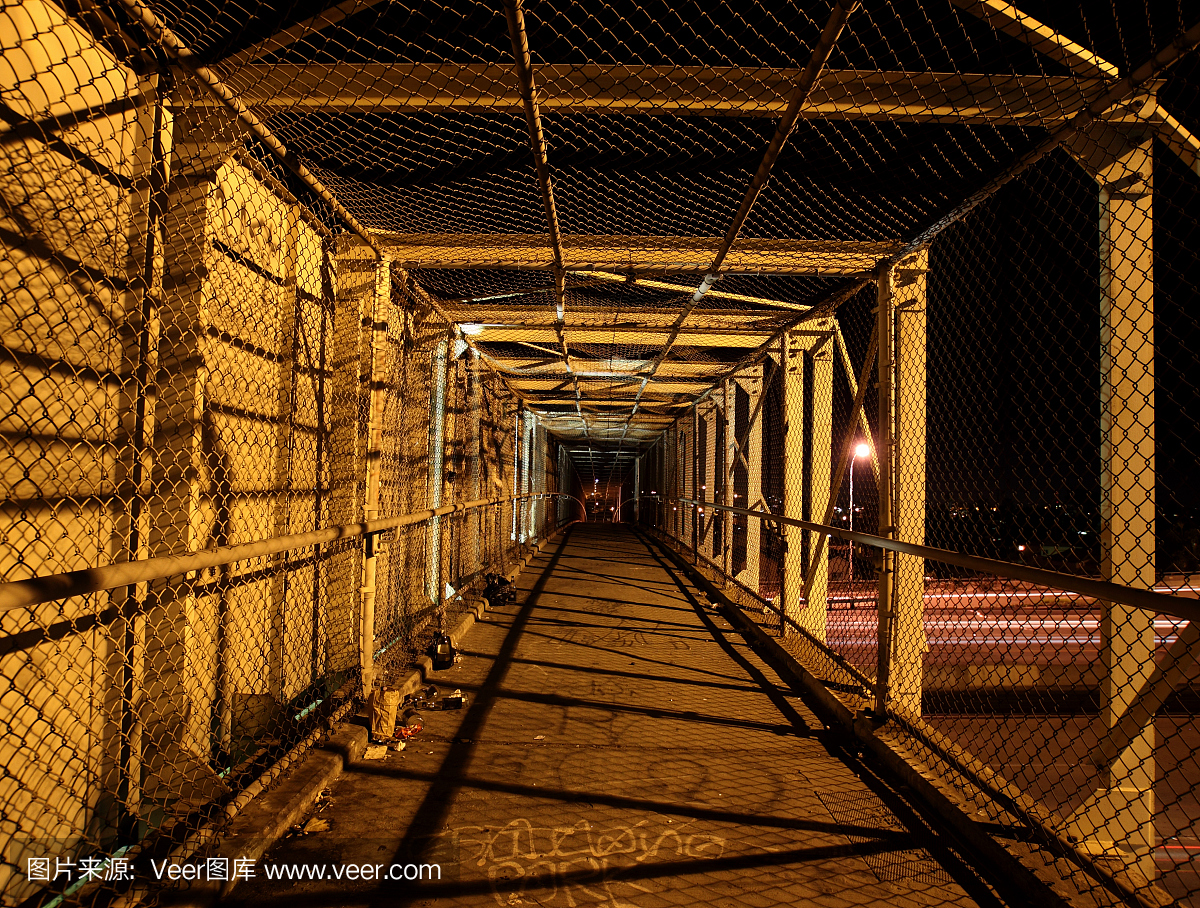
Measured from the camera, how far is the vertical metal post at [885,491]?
407 centimetres

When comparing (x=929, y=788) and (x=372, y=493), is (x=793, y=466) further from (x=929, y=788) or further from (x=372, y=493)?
(x=372, y=493)

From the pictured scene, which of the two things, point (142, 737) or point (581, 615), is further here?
point (581, 615)

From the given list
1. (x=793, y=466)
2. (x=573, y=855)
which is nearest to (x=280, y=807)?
(x=573, y=855)

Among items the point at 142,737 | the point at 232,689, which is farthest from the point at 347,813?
the point at 232,689

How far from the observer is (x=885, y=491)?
13.9 feet

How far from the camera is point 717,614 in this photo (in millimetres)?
8148

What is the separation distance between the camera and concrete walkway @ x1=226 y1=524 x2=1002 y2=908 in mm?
2568

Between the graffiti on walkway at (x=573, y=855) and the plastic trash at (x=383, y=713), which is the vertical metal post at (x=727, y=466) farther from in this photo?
the graffiti on walkway at (x=573, y=855)

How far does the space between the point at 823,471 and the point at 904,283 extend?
3.18 m

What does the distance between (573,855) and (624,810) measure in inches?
18.1

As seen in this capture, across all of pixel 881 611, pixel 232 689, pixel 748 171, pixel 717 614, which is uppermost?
pixel 748 171

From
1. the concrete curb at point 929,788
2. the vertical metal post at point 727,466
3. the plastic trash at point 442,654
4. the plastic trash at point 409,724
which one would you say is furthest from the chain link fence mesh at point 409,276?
the vertical metal post at point 727,466

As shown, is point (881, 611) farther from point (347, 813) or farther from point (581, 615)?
point (581, 615)

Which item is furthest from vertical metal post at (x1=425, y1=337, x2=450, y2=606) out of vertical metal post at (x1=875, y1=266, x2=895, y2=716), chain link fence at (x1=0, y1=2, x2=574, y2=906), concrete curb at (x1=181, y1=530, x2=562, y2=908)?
vertical metal post at (x1=875, y1=266, x2=895, y2=716)
